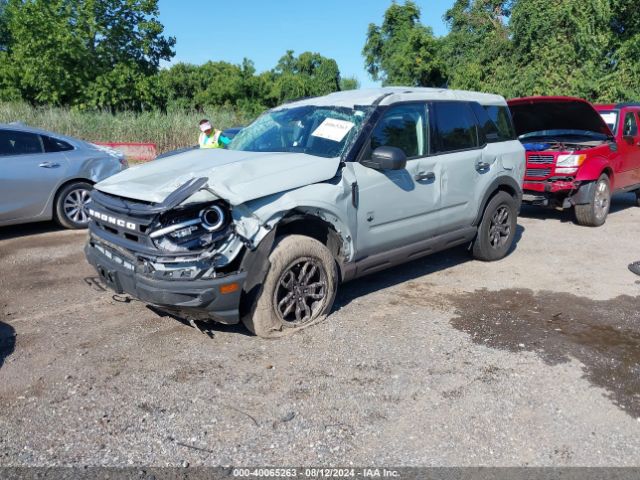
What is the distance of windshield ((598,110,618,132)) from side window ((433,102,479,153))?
4.55 metres

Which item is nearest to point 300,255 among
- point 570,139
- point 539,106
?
point 539,106

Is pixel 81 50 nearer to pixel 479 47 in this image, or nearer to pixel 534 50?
pixel 479 47

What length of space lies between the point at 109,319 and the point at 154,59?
103 ft

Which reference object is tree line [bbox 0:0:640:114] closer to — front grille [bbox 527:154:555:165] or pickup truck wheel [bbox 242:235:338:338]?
front grille [bbox 527:154:555:165]

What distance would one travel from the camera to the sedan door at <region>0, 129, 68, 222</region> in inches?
279

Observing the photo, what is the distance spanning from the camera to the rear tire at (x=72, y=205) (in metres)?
7.66

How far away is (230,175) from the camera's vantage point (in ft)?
13.2

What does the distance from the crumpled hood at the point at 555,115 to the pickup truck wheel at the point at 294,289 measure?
5670mm

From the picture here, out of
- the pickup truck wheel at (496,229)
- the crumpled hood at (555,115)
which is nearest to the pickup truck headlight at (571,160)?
the crumpled hood at (555,115)

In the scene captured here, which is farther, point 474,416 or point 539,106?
point 539,106

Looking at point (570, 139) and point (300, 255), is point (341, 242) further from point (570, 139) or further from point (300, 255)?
point (570, 139)

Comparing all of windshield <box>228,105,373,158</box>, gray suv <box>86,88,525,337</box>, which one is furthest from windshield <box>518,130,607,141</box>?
windshield <box>228,105,373,158</box>

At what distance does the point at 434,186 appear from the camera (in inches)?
209

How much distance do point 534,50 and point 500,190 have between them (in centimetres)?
2069
